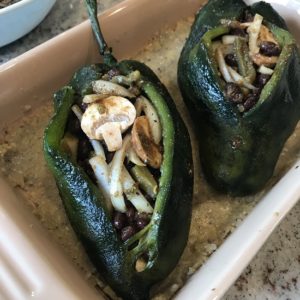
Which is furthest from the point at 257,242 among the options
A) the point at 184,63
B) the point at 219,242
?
the point at 184,63

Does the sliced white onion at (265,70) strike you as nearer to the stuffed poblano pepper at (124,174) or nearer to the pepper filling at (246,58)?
the pepper filling at (246,58)

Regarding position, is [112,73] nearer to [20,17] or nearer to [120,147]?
[120,147]

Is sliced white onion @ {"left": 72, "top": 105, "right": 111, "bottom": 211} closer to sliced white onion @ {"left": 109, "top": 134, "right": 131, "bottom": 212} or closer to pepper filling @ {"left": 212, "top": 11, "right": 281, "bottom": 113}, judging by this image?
sliced white onion @ {"left": 109, "top": 134, "right": 131, "bottom": 212}

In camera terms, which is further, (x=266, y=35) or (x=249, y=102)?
(x=266, y=35)

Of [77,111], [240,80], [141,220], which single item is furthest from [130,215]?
[240,80]

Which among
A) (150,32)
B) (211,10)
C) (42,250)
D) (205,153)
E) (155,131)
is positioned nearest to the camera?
(42,250)

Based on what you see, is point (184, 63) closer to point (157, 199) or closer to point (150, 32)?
point (150, 32)

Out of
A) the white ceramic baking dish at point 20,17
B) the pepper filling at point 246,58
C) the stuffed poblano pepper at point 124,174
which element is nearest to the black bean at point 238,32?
the pepper filling at point 246,58
